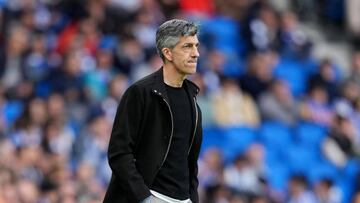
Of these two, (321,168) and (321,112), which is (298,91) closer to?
(321,112)

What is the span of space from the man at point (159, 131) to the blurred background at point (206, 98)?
3.74 m

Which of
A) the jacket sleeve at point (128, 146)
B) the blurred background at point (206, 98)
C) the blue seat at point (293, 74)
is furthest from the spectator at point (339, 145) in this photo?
the jacket sleeve at point (128, 146)

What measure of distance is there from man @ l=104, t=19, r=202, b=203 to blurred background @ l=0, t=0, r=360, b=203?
3.74m

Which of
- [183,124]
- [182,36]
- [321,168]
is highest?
[182,36]

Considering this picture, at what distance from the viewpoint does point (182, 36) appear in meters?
6.31

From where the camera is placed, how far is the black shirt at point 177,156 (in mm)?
6359

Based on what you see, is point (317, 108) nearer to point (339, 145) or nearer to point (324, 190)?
point (339, 145)

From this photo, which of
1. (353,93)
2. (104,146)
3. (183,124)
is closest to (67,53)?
(104,146)

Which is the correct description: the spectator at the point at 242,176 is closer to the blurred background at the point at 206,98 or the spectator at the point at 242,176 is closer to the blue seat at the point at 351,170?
the blurred background at the point at 206,98

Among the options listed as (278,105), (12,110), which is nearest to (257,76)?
(278,105)

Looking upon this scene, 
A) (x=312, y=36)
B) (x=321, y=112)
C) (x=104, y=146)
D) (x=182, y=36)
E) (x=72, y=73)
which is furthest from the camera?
(x=312, y=36)

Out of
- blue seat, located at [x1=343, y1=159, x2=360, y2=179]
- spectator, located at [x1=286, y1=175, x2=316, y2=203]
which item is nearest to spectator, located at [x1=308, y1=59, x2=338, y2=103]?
blue seat, located at [x1=343, y1=159, x2=360, y2=179]

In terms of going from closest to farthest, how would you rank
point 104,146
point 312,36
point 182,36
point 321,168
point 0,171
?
point 182,36, point 0,171, point 104,146, point 321,168, point 312,36

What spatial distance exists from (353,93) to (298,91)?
2.41 ft
